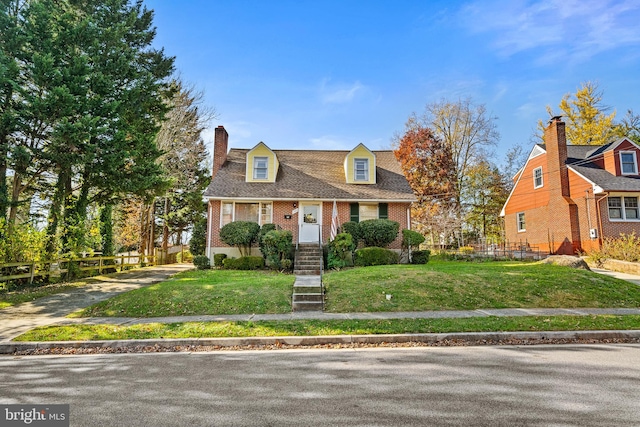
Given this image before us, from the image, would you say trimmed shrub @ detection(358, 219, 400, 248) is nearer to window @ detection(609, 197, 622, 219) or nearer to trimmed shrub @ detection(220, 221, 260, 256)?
trimmed shrub @ detection(220, 221, 260, 256)

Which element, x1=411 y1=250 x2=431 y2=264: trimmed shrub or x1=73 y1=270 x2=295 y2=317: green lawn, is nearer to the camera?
x1=73 y1=270 x2=295 y2=317: green lawn

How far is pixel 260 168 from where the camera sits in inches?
770

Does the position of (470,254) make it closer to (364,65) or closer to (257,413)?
(364,65)

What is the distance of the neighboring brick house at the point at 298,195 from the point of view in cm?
1803

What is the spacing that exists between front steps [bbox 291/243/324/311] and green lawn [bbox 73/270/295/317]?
282mm

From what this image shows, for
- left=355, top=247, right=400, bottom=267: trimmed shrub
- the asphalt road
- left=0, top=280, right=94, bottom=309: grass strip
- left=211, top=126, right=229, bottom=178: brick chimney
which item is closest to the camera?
the asphalt road

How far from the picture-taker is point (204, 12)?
1206cm

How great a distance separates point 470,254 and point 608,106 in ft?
72.4

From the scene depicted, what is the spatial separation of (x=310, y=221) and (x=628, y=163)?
821 inches

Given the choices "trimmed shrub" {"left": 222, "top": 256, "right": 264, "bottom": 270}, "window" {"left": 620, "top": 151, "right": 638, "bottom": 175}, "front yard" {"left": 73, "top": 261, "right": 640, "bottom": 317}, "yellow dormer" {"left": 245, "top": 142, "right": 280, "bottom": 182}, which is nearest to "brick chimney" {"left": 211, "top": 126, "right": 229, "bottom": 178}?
"yellow dormer" {"left": 245, "top": 142, "right": 280, "bottom": 182}

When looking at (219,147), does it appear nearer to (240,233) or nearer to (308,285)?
(240,233)

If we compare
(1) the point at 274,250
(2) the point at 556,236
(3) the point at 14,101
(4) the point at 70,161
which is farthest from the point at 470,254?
(3) the point at 14,101

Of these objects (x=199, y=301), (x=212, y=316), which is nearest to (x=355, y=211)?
(x=199, y=301)

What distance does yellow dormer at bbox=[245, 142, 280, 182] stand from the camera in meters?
19.4
